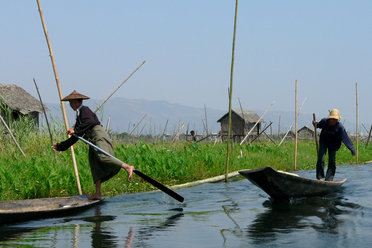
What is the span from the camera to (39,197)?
8031 millimetres

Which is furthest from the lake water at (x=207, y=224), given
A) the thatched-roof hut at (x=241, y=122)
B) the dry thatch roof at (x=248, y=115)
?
the dry thatch roof at (x=248, y=115)

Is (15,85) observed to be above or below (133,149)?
above

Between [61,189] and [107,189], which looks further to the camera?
[107,189]

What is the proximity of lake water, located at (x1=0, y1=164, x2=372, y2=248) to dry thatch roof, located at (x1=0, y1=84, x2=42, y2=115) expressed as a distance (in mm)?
11902

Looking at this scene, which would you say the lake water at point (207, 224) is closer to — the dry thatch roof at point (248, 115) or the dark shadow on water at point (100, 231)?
the dark shadow on water at point (100, 231)

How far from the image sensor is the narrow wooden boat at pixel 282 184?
7227mm

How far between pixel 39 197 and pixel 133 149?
11.9 ft

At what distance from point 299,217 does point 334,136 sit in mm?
2653

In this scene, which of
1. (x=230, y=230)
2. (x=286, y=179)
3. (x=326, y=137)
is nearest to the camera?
(x=230, y=230)

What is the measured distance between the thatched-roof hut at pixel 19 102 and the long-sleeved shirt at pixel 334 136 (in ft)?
43.1

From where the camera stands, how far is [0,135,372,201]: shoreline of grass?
8039mm

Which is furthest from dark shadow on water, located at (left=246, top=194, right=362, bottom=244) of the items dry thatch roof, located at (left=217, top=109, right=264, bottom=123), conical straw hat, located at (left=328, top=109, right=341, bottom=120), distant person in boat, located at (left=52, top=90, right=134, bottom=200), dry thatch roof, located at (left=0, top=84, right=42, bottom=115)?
dry thatch roof, located at (left=217, top=109, right=264, bottom=123)

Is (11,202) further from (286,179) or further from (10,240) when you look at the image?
(286,179)

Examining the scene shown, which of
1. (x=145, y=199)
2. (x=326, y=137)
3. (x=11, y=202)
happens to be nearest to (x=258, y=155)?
(x=326, y=137)
